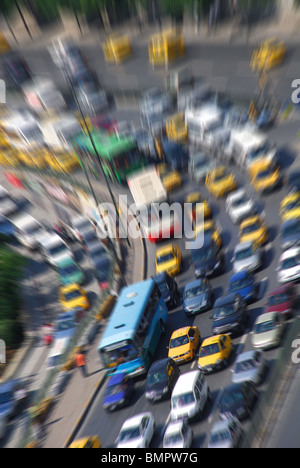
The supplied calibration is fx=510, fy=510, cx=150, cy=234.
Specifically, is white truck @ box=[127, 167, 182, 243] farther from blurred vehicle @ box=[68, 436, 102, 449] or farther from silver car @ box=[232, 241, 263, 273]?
blurred vehicle @ box=[68, 436, 102, 449]

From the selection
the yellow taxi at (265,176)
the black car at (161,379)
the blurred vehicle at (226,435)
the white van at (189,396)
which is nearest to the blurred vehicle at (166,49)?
the yellow taxi at (265,176)

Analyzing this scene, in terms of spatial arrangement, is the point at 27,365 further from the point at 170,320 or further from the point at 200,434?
the point at 200,434

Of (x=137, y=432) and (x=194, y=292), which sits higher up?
(x=194, y=292)

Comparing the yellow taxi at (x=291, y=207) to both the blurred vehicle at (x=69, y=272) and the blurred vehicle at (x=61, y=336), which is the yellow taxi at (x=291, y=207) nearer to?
the blurred vehicle at (x=61, y=336)

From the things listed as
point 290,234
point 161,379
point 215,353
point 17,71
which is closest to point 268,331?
point 215,353

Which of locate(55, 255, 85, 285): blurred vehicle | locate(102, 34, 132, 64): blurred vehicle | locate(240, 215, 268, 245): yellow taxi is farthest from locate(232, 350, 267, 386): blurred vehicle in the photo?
locate(102, 34, 132, 64): blurred vehicle

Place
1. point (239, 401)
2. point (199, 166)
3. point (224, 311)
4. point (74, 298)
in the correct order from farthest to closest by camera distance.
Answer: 1. point (199, 166)
2. point (74, 298)
3. point (224, 311)
4. point (239, 401)

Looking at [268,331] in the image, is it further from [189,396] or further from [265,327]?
[189,396]

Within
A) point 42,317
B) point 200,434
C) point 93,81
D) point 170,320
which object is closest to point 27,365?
point 42,317
